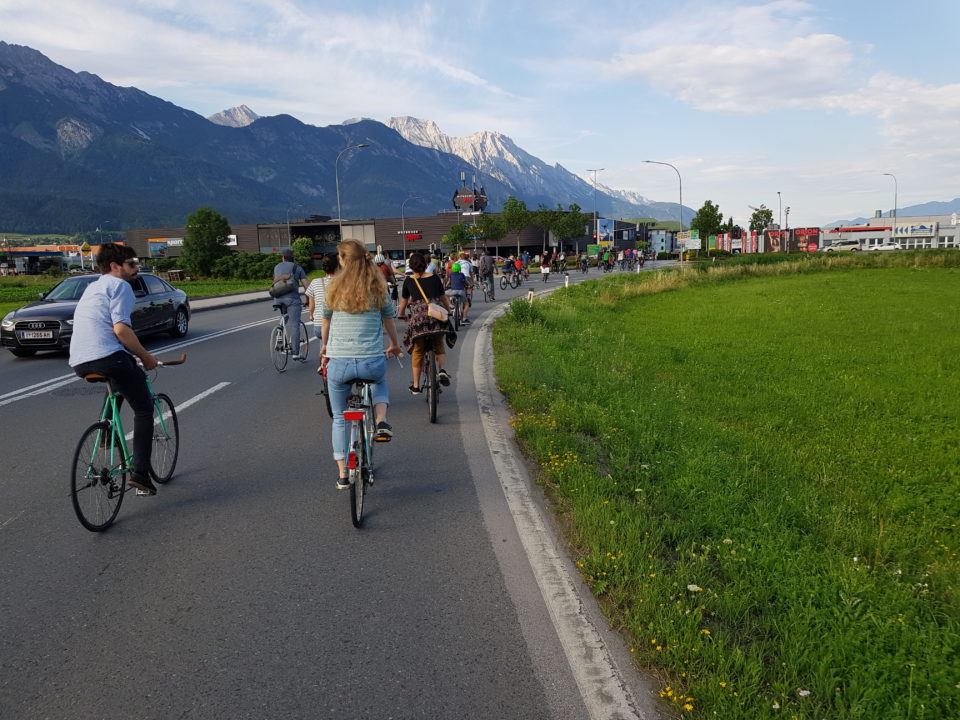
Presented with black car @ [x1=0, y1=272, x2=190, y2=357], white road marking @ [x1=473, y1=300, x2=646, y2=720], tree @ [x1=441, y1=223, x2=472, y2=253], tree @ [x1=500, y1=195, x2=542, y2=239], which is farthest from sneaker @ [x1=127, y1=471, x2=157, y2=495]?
tree @ [x1=500, y1=195, x2=542, y2=239]

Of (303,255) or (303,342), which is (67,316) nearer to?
(303,342)

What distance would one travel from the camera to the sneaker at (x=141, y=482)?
16.5 feet

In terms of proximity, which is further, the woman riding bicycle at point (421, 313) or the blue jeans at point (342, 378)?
the woman riding bicycle at point (421, 313)

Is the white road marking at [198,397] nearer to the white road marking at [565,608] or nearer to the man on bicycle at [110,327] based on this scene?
the man on bicycle at [110,327]

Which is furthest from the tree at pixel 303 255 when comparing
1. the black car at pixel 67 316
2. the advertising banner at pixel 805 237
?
the advertising banner at pixel 805 237

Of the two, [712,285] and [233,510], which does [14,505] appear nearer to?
[233,510]

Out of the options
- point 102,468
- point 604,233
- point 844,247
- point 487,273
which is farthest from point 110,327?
point 604,233

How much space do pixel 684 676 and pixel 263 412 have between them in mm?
6318

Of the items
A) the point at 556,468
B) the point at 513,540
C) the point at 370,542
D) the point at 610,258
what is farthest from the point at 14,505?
the point at 610,258

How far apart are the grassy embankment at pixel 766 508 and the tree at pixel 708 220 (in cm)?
7757

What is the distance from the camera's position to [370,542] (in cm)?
441

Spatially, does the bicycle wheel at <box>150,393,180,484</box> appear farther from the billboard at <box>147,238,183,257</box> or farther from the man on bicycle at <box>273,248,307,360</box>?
the billboard at <box>147,238,183,257</box>

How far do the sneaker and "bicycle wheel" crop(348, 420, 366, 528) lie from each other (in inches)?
62.8

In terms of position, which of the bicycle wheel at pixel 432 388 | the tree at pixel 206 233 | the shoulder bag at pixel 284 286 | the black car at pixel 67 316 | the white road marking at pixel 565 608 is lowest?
the white road marking at pixel 565 608
